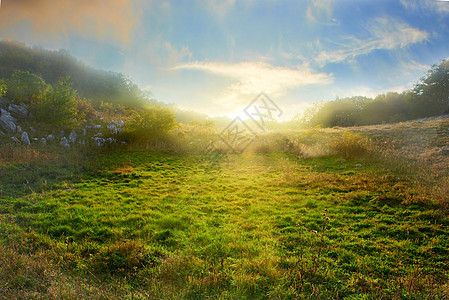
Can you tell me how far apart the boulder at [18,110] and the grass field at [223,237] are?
947cm

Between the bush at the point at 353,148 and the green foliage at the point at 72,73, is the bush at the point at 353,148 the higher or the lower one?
the lower one

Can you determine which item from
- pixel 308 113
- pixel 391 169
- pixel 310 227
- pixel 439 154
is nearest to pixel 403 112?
pixel 308 113

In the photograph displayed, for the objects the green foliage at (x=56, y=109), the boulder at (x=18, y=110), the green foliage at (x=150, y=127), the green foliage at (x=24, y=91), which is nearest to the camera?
the boulder at (x=18, y=110)

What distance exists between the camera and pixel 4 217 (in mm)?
5180

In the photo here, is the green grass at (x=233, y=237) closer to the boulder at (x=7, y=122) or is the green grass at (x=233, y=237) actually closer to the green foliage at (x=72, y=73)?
the boulder at (x=7, y=122)

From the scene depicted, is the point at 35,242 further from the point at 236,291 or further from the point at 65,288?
the point at 236,291

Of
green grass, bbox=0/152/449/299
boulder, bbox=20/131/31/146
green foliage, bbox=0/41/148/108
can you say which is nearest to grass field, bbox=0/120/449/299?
green grass, bbox=0/152/449/299

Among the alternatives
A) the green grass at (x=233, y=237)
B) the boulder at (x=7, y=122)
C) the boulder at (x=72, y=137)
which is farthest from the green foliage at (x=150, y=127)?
the green grass at (x=233, y=237)

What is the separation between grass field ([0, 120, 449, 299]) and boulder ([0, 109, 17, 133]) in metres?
6.67

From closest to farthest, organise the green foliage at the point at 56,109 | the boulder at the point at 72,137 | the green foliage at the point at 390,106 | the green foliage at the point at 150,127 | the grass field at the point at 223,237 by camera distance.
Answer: the grass field at the point at 223,237 < the boulder at the point at 72,137 < the green foliage at the point at 56,109 < the green foliage at the point at 150,127 < the green foliage at the point at 390,106

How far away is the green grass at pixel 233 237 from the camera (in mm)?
3051

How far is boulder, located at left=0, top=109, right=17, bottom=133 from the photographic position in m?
13.1

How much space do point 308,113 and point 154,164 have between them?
151ft

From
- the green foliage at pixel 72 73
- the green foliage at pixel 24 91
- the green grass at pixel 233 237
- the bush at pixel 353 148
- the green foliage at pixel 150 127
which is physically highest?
the green foliage at pixel 72 73
